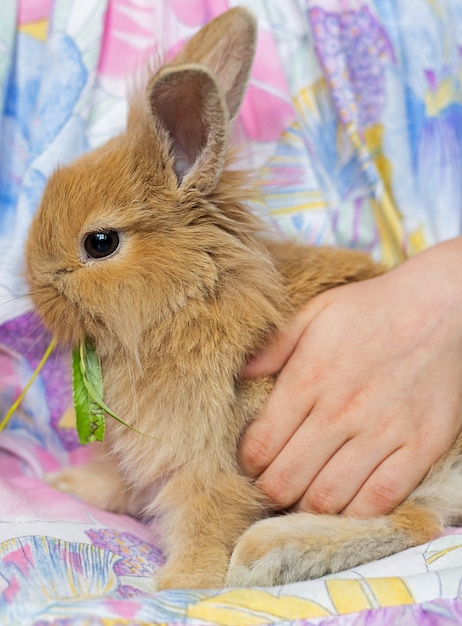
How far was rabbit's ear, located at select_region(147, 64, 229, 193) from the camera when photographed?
118cm

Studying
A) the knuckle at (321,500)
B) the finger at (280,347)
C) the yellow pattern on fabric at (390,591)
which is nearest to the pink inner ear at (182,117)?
the finger at (280,347)

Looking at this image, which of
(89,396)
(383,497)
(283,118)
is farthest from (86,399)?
(283,118)

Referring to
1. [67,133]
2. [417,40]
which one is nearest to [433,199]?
[417,40]

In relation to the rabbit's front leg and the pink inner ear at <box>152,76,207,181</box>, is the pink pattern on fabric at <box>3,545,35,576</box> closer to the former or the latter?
the rabbit's front leg

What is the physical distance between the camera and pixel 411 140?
1.73m

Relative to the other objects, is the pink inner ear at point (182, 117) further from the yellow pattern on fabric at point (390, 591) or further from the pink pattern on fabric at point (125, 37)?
the yellow pattern on fabric at point (390, 591)

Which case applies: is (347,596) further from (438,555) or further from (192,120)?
(192,120)

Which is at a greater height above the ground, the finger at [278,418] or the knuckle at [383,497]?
the finger at [278,418]

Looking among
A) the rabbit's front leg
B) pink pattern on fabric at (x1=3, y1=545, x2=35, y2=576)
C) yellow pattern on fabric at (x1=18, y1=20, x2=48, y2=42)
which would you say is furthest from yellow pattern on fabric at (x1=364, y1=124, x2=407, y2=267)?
pink pattern on fabric at (x1=3, y1=545, x2=35, y2=576)

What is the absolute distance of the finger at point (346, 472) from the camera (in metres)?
1.31

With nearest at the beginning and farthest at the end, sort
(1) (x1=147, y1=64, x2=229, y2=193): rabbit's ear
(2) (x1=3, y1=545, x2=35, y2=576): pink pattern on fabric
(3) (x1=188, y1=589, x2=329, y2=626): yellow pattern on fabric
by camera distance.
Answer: (3) (x1=188, y1=589, x2=329, y2=626): yellow pattern on fabric, (2) (x1=3, y1=545, x2=35, y2=576): pink pattern on fabric, (1) (x1=147, y1=64, x2=229, y2=193): rabbit's ear

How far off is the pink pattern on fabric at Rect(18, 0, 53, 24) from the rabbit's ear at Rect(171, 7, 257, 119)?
60 cm

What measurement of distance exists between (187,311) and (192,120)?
1.20 feet

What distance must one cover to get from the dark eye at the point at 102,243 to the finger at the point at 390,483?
2.21 ft
